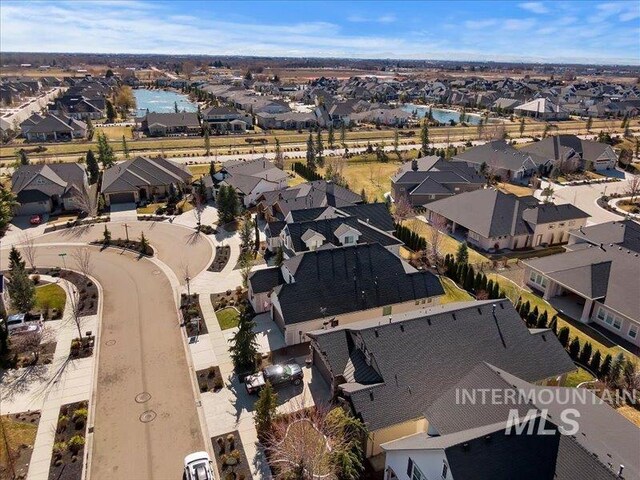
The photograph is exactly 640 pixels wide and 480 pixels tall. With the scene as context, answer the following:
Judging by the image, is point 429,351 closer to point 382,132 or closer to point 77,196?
point 77,196

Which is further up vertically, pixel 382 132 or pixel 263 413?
pixel 382 132

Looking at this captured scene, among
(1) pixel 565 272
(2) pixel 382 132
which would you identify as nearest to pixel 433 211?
(1) pixel 565 272

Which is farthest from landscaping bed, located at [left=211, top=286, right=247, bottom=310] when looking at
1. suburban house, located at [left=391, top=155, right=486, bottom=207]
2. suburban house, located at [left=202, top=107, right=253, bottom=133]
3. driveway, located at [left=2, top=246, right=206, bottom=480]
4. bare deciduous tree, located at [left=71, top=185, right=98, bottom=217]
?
suburban house, located at [left=202, top=107, right=253, bottom=133]

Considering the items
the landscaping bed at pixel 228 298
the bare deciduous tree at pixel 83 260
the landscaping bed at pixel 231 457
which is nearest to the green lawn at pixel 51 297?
the bare deciduous tree at pixel 83 260

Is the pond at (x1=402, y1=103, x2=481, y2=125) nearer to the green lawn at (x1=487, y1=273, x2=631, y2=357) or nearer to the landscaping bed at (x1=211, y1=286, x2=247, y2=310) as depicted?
the green lawn at (x1=487, y1=273, x2=631, y2=357)

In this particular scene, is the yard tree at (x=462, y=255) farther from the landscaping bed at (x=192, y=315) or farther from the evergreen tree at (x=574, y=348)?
the landscaping bed at (x=192, y=315)

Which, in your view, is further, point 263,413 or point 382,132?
point 382,132

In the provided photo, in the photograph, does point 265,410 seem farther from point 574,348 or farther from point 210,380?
point 574,348
